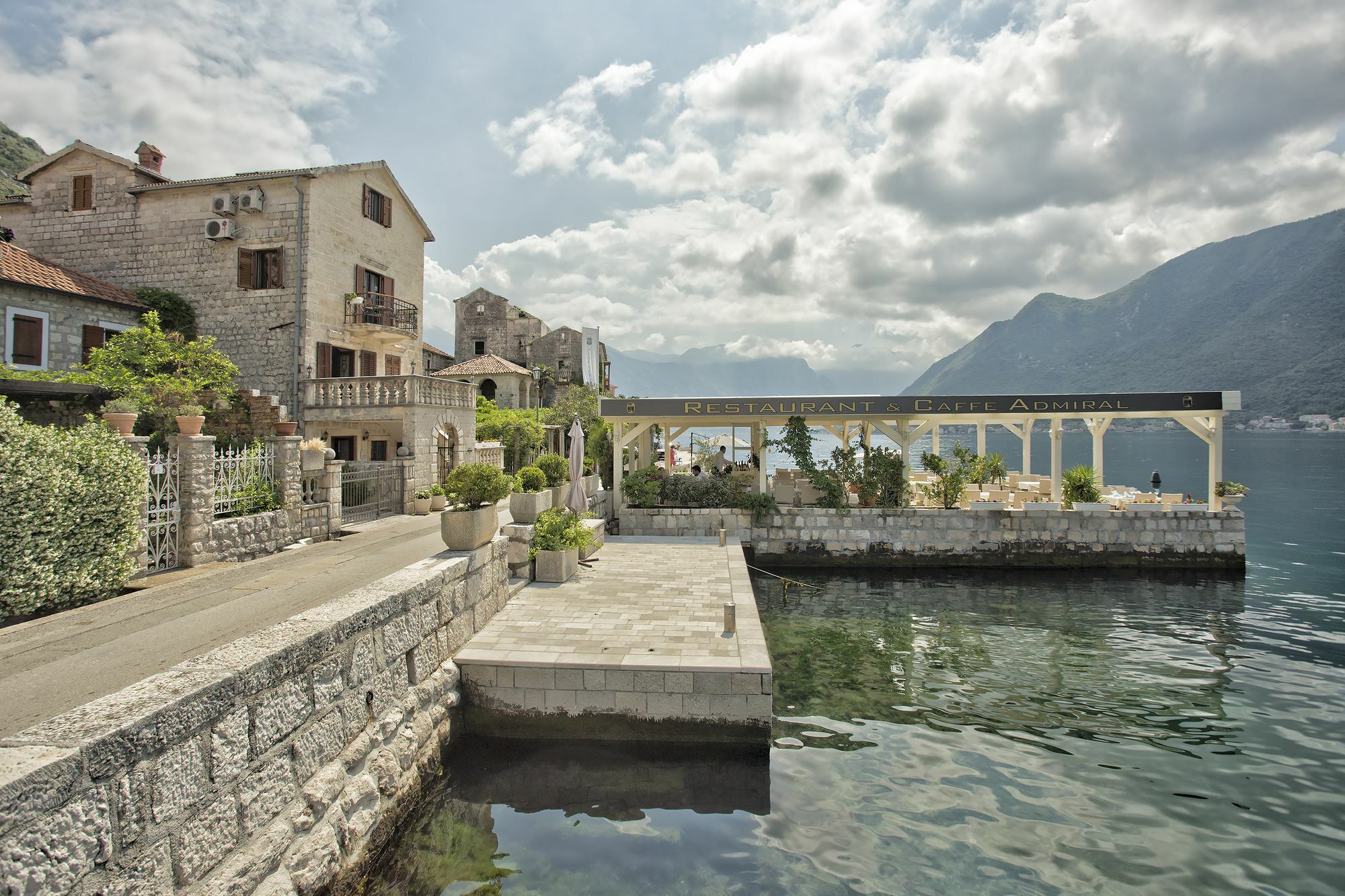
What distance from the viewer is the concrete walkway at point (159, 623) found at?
15.3 ft

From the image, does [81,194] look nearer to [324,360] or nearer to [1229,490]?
[324,360]

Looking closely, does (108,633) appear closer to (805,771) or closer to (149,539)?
(149,539)

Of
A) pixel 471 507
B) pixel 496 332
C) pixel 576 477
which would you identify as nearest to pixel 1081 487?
pixel 576 477

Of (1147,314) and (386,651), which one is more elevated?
(1147,314)

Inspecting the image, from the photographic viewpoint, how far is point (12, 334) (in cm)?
1466

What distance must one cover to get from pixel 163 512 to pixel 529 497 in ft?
17.0

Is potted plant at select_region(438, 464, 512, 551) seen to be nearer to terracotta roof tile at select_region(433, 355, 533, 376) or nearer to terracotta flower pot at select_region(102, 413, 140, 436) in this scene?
terracotta flower pot at select_region(102, 413, 140, 436)

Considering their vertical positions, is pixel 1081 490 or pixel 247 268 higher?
pixel 247 268

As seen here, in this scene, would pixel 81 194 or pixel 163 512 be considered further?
pixel 81 194

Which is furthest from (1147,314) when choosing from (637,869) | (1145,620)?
(637,869)

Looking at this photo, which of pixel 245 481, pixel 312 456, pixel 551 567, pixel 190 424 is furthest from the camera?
pixel 312 456

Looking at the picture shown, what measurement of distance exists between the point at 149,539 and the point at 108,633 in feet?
Answer: 10.4

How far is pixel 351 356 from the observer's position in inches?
833

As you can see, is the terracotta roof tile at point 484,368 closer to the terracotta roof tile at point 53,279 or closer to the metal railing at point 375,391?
the metal railing at point 375,391
